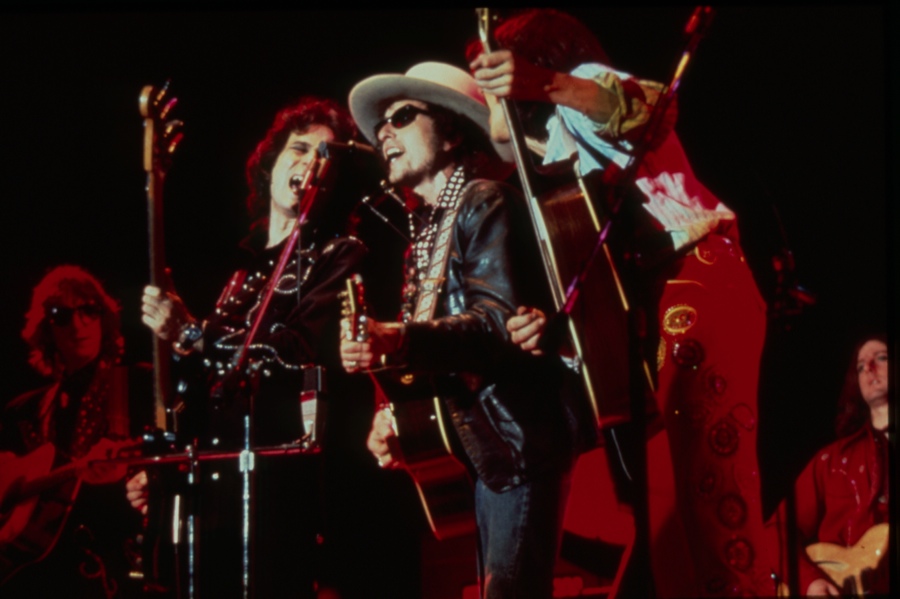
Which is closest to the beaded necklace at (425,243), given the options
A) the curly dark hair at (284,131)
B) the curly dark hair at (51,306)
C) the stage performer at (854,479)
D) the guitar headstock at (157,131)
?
the curly dark hair at (284,131)

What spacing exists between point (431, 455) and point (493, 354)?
452 millimetres

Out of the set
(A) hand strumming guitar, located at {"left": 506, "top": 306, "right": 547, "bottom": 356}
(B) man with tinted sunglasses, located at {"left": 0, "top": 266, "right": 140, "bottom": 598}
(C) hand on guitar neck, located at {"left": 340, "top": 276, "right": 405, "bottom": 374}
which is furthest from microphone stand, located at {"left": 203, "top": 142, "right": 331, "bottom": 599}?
(B) man with tinted sunglasses, located at {"left": 0, "top": 266, "right": 140, "bottom": 598}

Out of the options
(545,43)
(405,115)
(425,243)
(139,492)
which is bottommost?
(139,492)

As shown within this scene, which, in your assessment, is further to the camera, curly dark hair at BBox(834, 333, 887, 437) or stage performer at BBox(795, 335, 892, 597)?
curly dark hair at BBox(834, 333, 887, 437)

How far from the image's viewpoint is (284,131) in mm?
4512

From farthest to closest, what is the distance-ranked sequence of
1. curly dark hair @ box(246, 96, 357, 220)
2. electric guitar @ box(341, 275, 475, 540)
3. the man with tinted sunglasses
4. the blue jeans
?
the man with tinted sunglasses → curly dark hair @ box(246, 96, 357, 220) → electric guitar @ box(341, 275, 475, 540) → the blue jeans

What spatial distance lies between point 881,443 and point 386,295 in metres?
2.12

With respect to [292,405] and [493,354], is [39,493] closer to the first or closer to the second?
[292,405]

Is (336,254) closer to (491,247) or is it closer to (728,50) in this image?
(491,247)

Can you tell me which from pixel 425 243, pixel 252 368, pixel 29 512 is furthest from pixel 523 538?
pixel 29 512

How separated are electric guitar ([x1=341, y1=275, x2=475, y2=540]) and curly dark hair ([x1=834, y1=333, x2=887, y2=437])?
1501 millimetres

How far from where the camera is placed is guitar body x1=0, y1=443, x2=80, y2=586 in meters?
4.98

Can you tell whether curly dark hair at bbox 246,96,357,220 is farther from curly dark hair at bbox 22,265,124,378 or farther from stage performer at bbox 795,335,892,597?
stage performer at bbox 795,335,892,597

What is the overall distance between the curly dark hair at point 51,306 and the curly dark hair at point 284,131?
3.72 ft
